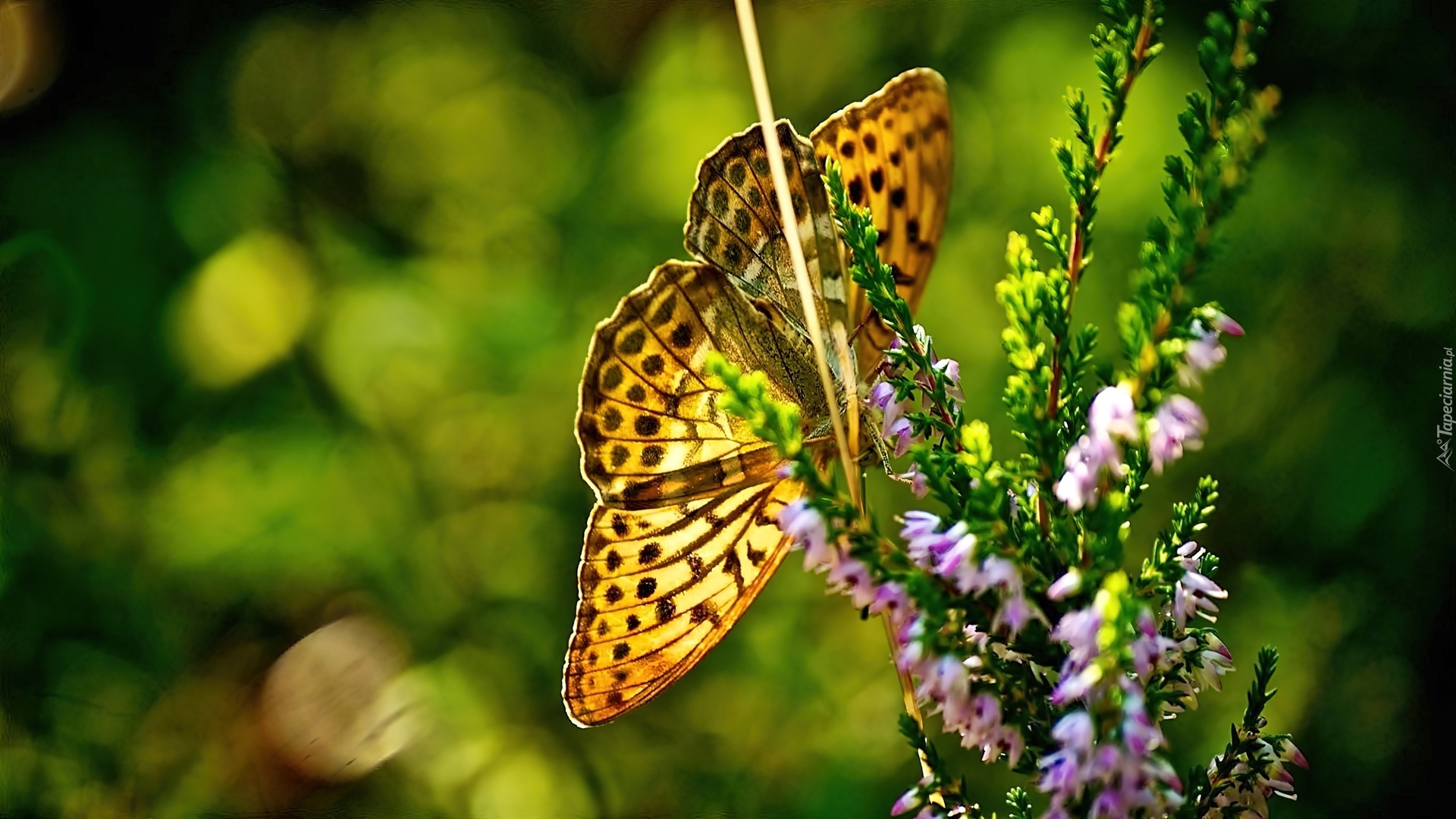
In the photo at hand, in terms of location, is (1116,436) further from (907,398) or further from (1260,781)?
(1260,781)

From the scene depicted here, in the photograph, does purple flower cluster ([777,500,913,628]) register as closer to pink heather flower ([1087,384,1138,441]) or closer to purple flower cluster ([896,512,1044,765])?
purple flower cluster ([896,512,1044,765])

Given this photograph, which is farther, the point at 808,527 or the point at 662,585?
the point at 662,585

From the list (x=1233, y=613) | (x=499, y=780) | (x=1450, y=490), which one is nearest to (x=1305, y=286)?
(x=1450, y=490)

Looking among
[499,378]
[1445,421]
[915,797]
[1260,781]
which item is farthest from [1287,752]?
[499,378]

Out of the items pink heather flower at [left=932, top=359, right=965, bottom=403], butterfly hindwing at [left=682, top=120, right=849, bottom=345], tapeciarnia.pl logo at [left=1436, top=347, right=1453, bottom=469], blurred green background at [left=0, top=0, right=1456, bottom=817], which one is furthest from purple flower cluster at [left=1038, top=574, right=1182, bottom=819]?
tapeciarnia.pl logo at [left=1436, top=347, right=1453, bottom=469]

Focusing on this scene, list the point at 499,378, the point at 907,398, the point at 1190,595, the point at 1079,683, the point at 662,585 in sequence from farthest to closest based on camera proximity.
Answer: the point at 499,378 < the point at 662,585 < the point at 907,398 < the point at 1190,595 < the point at 1079,683

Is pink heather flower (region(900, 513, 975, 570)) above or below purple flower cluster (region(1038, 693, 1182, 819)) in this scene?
above

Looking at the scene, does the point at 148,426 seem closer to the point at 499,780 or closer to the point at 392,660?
the point at 392,660
